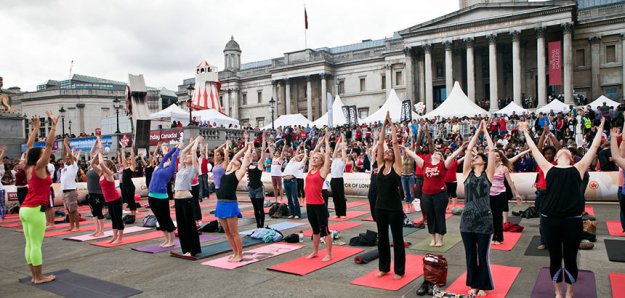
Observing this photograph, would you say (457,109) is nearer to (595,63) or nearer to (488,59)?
(488,59)

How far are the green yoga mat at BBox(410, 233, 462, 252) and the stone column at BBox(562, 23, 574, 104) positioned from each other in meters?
40.3

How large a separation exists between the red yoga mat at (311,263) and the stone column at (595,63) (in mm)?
48050

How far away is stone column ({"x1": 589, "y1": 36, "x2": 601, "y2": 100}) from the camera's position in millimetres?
46438

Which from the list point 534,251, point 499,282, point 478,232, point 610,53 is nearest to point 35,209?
point 478,232

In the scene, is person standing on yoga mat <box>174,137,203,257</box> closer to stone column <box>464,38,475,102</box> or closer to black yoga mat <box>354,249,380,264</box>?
black yoga mat <box>354,249,380,264</box>

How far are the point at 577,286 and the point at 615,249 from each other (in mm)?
2907

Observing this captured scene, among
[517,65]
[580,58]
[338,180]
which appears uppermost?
[580,58]

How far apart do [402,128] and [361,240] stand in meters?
21.1

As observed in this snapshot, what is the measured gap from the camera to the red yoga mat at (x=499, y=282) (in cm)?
620

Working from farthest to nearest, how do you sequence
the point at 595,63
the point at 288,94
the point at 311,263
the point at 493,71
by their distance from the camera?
the point at 288,94, the point at 493,71, the point at 595,63, the point at 311,263

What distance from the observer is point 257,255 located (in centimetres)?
893

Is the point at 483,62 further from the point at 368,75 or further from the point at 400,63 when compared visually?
the point at 368,75

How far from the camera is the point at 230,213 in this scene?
26.9 ft


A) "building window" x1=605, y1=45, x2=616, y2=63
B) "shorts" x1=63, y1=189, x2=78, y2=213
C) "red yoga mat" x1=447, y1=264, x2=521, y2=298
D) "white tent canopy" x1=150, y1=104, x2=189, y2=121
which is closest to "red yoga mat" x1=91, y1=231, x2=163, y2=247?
"shorts" x1=63, y1=189, x2=78, y2=213
